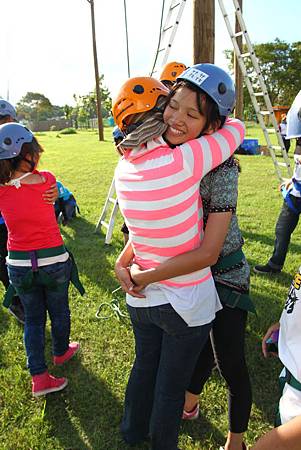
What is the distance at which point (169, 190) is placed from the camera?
154 centimetres

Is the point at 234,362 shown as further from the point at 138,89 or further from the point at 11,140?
the point at 11,140

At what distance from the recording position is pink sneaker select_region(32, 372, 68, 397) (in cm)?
280

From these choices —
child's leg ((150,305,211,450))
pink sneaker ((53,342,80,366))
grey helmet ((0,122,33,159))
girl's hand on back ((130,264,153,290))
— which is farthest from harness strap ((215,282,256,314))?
pink sneaker ((53,342,80,366))

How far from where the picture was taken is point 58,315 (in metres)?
2.95

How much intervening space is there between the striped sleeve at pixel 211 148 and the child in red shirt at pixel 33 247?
1.43 meters

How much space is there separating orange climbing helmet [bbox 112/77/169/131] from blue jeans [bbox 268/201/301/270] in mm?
2997

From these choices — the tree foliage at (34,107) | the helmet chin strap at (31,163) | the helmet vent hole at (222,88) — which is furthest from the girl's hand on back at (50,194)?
the tree foliage at (34,107)

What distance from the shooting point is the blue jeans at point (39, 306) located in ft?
9.18

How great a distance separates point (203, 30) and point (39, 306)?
3.64 meters

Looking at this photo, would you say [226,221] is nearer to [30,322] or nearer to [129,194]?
[129,194]

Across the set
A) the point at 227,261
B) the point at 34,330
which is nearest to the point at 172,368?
the point at 227,261

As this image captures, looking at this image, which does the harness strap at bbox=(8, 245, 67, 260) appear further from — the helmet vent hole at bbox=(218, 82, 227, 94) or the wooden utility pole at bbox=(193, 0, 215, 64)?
the wooden utility pole at bbox=(193, 0, 215, 64)

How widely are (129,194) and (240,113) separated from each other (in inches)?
491

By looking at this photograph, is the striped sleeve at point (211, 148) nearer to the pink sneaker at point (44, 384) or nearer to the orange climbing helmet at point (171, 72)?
the orange climbing helmet at point (171, 72)
